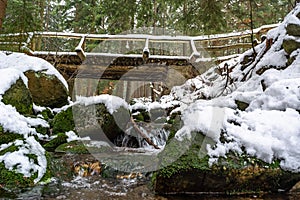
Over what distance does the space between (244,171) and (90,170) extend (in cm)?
244

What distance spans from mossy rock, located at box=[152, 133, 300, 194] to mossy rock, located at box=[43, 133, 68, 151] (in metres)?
3.36

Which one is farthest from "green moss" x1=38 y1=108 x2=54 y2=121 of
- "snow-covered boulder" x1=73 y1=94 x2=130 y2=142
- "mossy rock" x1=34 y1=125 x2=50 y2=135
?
"snow-covered boulder" x1=73 y1=94 x2=130 y2=142

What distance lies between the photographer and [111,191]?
332 centimetres

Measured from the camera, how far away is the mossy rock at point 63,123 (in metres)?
6.55

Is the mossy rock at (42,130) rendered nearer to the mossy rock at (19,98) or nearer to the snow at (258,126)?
the mossy rock at (19,98)

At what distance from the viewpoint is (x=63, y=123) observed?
661 cm

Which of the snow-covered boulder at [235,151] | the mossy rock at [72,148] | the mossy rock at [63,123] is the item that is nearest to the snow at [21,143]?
the mossy rock at [63,123]

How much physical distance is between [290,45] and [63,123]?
5.43m

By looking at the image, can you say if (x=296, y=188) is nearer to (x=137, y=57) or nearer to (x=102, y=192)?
(x=102, y=192)

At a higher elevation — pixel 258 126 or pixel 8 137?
pixel 258 126

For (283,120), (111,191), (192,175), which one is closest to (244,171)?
(192,175)

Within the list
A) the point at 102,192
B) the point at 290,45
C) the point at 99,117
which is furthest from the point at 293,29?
the point at 102,192

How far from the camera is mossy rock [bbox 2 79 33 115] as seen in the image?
18.5ft

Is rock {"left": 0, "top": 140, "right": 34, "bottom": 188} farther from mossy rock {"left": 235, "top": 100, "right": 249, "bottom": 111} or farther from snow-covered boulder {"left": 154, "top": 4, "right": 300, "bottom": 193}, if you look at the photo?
mossy rock {"left": 235, "top": 100, "right": 249, "bottom": 111}
